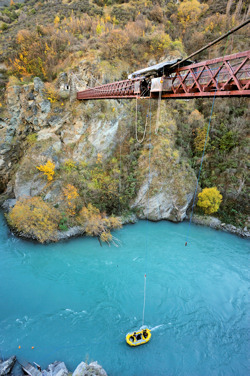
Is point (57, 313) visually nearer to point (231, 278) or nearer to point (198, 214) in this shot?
point (231, 278)

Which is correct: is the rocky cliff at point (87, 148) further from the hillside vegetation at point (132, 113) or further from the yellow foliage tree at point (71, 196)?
the yellow foliage tree at point (71, 196)

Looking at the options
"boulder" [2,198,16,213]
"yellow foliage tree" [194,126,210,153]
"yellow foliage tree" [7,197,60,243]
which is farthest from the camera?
"yellow foliage tree" [194,126,210,153]

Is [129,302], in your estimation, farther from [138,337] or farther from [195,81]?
[195,81]

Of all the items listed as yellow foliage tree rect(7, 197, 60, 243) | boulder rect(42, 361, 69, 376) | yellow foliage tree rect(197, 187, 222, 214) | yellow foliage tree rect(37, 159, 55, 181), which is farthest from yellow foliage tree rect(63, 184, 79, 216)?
yellow foliage tree rect(197, 187, 222, 214)

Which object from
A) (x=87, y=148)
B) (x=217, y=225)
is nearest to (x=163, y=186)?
(x=217, y=225)

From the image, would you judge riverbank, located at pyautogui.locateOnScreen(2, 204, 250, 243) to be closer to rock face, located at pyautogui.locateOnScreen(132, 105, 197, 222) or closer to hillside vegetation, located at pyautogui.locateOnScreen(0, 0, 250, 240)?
hillside vegetation, located at pyautogui.locateOnScreen(0, 0, 250, 240)

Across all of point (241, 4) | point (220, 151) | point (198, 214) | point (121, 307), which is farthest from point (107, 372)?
point (241, 4)
